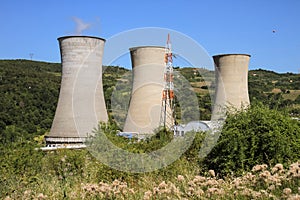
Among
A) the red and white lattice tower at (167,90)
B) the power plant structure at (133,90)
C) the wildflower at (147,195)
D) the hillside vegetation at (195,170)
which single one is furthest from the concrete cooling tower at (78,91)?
the wildflower at (147,195)

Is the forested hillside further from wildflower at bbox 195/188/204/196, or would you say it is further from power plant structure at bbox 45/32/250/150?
wildflower at bbox 195/188/204/196

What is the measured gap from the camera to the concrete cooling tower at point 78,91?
34.1 ft

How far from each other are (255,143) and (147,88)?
23.7ft

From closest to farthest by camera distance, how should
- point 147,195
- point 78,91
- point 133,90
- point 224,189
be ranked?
point 147,195 → point 224,189 → point 78,91 → point 133,90

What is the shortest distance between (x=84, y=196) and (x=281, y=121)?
122 inches

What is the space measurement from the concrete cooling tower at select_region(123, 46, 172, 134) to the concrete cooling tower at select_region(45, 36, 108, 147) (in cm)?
175

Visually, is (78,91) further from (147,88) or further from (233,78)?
(233,78)

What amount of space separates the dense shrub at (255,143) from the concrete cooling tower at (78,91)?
552cm

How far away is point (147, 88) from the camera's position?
12.2 meters

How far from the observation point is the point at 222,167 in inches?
207

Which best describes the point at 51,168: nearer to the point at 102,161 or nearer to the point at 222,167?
the point at 102,161

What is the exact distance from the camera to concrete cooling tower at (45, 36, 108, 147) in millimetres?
10391

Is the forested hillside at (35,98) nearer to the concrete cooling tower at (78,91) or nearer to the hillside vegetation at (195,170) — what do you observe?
the concrete cooling tower at (78,91)

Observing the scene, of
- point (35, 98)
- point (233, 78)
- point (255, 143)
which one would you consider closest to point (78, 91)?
point (233, 78)
